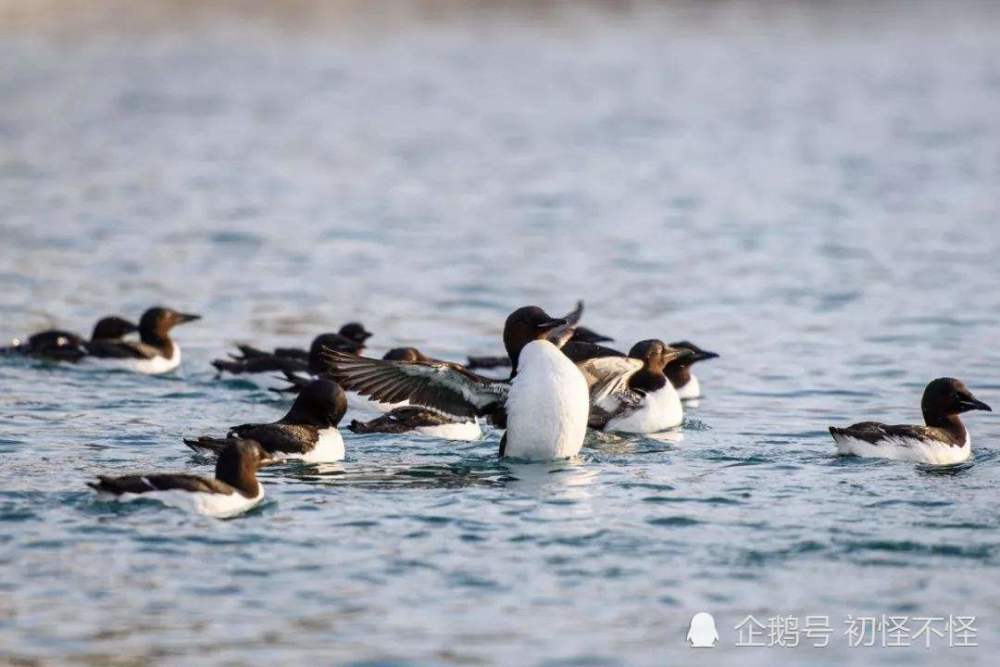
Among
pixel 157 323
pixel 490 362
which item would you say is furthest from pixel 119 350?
pixel 490 362

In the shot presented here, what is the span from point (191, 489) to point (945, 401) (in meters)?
5.98

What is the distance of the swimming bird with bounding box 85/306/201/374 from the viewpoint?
16859 millimetres

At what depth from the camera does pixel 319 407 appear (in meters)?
12.8

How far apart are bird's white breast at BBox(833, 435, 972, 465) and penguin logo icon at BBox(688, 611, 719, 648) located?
398 cm

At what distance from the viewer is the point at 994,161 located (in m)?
33.3

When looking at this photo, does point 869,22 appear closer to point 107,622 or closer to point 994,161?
point 994,161

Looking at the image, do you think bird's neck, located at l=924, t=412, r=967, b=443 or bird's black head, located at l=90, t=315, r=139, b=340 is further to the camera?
bird's black head, located at l=90, t=315, r=139, b=340

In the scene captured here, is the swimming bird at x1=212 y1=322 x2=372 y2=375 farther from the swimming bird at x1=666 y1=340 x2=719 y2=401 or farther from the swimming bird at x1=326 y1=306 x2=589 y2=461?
the swimming bird at x1=666 y1=340 x2=719 y2=401

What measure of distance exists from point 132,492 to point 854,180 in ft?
77.2

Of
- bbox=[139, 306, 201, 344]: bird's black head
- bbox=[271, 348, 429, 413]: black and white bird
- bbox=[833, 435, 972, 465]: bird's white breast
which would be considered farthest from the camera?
bbox=[139, 306, 201, 344]: bird's black head

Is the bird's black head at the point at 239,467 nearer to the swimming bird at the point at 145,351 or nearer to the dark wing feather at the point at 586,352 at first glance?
the dark wing feather at the point at 586,352

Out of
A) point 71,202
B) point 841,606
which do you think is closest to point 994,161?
point 71,202

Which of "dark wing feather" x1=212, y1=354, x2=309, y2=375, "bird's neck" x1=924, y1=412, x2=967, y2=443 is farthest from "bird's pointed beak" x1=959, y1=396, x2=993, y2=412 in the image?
"dark wing feather" x1=212, y1=354, x2=309, y2=375

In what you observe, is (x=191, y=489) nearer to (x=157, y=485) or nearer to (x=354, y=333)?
(x=157, y=485)
